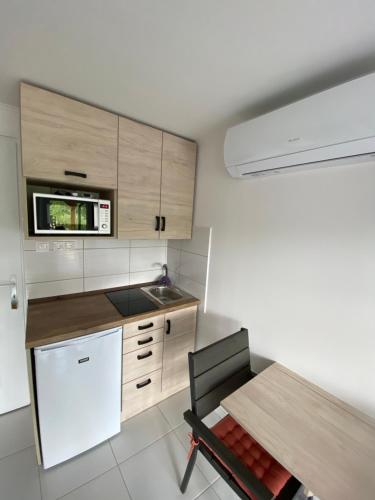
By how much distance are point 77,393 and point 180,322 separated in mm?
843

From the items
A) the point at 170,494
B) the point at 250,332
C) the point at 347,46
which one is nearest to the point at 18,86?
the point at 347,46

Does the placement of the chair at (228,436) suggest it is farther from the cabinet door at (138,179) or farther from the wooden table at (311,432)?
the cabinet door at (138,179)

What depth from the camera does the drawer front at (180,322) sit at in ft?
5.71

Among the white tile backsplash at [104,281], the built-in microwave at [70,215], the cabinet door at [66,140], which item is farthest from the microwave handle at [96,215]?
the white tile backsplash at [104,281]

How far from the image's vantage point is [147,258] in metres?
2.17

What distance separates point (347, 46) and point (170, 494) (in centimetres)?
231

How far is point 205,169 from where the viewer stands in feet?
5.95

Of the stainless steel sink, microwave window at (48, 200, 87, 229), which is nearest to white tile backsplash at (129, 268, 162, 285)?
the stainless steel sink

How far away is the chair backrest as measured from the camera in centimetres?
112

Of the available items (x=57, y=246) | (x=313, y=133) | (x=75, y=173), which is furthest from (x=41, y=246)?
(x=313, y=133)

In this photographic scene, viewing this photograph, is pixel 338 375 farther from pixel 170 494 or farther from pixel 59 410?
pixel 59 410

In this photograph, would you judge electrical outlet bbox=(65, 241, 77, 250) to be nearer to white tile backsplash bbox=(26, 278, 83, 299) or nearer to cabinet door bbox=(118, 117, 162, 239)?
white tile backsplash bbox=(26, 278, 83, 299)

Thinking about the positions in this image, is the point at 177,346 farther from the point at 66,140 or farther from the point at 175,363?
the point at 66,140

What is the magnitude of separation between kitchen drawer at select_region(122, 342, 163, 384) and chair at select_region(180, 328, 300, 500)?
2.06ft
